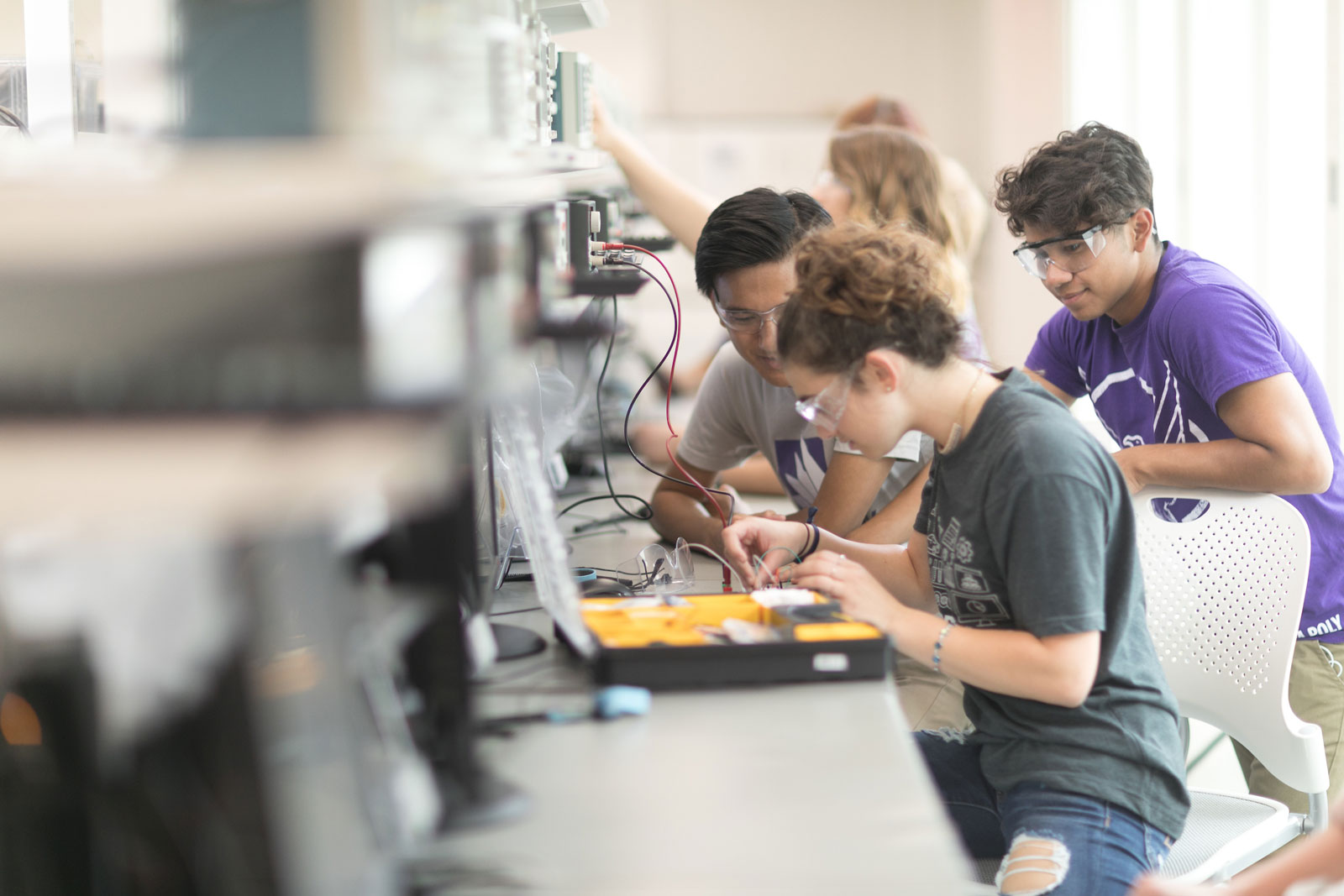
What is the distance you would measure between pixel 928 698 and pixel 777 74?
15.0 feet

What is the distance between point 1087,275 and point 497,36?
1.14 m

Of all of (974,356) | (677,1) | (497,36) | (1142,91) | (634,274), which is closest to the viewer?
(497,36)

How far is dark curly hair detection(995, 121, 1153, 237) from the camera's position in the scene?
1839mm

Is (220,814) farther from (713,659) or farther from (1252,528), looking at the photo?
(1252,528)

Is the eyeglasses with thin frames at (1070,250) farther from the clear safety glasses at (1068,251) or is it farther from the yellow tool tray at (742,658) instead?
the yellow tool tray at (742,658)

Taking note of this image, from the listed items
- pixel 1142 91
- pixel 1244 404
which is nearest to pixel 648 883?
pixel 1244 404

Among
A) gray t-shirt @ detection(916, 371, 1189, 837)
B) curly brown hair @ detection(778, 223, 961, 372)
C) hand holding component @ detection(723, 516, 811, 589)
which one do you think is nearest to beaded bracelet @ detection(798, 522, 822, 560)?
hand holding component @ detection(723, 516, 811, 589)

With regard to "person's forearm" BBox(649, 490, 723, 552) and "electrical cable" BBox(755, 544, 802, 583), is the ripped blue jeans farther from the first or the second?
"person's forearm" BBox(649, 490, 723, 552)

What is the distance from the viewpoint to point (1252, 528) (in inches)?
66.2

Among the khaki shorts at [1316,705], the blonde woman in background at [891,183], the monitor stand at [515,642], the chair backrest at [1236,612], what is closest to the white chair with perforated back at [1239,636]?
the chair backrest at [1236,612]

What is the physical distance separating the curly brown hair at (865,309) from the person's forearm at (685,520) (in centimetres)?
75

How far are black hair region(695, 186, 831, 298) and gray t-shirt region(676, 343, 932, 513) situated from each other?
0.29 metres

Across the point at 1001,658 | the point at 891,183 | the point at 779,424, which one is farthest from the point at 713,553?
the point at 891,183

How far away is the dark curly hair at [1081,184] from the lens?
1.84m
